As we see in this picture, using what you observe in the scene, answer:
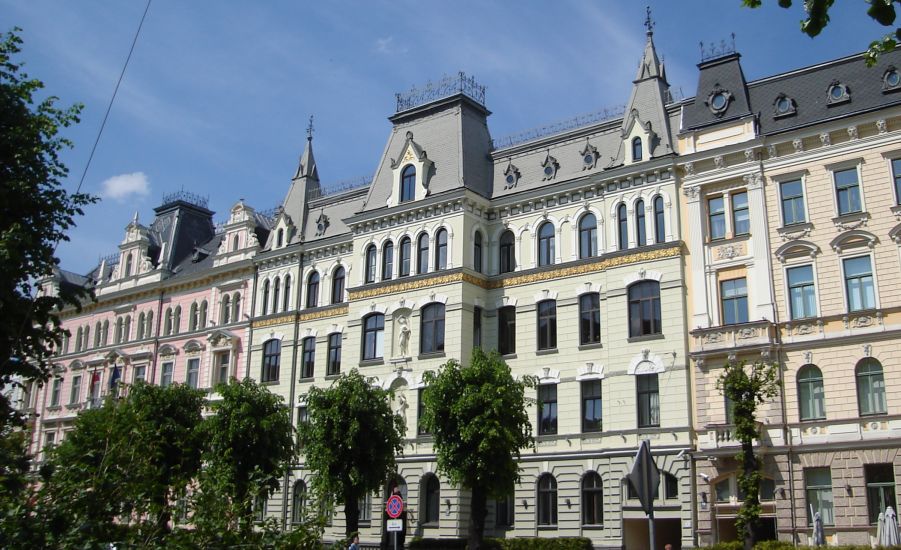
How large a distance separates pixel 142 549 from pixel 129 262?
186 feet

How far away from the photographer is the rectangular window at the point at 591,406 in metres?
39.7

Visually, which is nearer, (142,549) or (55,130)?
(142,549)

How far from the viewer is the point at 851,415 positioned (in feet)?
109

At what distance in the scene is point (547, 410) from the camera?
136 ft

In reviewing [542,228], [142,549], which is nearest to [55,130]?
[142,549]

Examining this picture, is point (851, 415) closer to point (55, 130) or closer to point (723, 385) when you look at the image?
point (723, 385)

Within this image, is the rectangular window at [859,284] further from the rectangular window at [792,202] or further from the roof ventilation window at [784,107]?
the roof ventilation window at [784,107]

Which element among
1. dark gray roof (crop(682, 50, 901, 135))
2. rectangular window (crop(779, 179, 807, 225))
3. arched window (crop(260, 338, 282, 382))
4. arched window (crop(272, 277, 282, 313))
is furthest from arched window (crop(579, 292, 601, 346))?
arched window (crop(272, 277, 282, 313))

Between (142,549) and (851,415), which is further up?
(851,415)

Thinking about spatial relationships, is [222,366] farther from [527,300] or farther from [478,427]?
[478,427]

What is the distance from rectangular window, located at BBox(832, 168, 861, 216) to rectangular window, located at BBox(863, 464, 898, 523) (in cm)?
973

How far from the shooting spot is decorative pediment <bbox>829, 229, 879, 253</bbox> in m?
34.4

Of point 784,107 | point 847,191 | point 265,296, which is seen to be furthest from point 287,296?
point 847,191

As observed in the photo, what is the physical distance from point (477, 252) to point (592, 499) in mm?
13402
